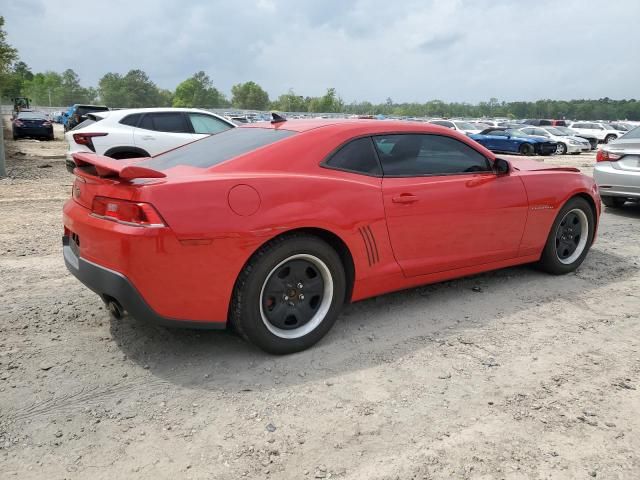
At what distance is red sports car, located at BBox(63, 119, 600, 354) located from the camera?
2756mm

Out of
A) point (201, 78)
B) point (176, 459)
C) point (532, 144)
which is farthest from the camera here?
point (201, 78)

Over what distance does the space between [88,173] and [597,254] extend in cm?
509

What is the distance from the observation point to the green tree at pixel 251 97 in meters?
133

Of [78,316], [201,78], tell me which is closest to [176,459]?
[78,316]

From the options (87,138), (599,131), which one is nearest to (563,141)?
(599,131)

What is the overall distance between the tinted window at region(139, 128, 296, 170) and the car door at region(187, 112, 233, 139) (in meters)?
6.11

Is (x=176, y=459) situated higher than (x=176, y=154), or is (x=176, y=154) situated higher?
(x=176, y=154)

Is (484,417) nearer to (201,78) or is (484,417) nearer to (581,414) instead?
(581,414)

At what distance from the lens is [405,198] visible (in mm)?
3541

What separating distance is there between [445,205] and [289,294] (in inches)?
54.5

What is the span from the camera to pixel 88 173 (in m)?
3.19

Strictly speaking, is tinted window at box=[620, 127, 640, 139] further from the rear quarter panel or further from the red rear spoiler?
the red rear spoiler

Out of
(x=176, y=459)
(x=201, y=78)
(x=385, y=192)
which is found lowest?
(x=176, y=459)

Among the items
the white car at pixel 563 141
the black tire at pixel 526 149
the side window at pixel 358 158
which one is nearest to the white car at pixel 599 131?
the white car at pixel 563 141
